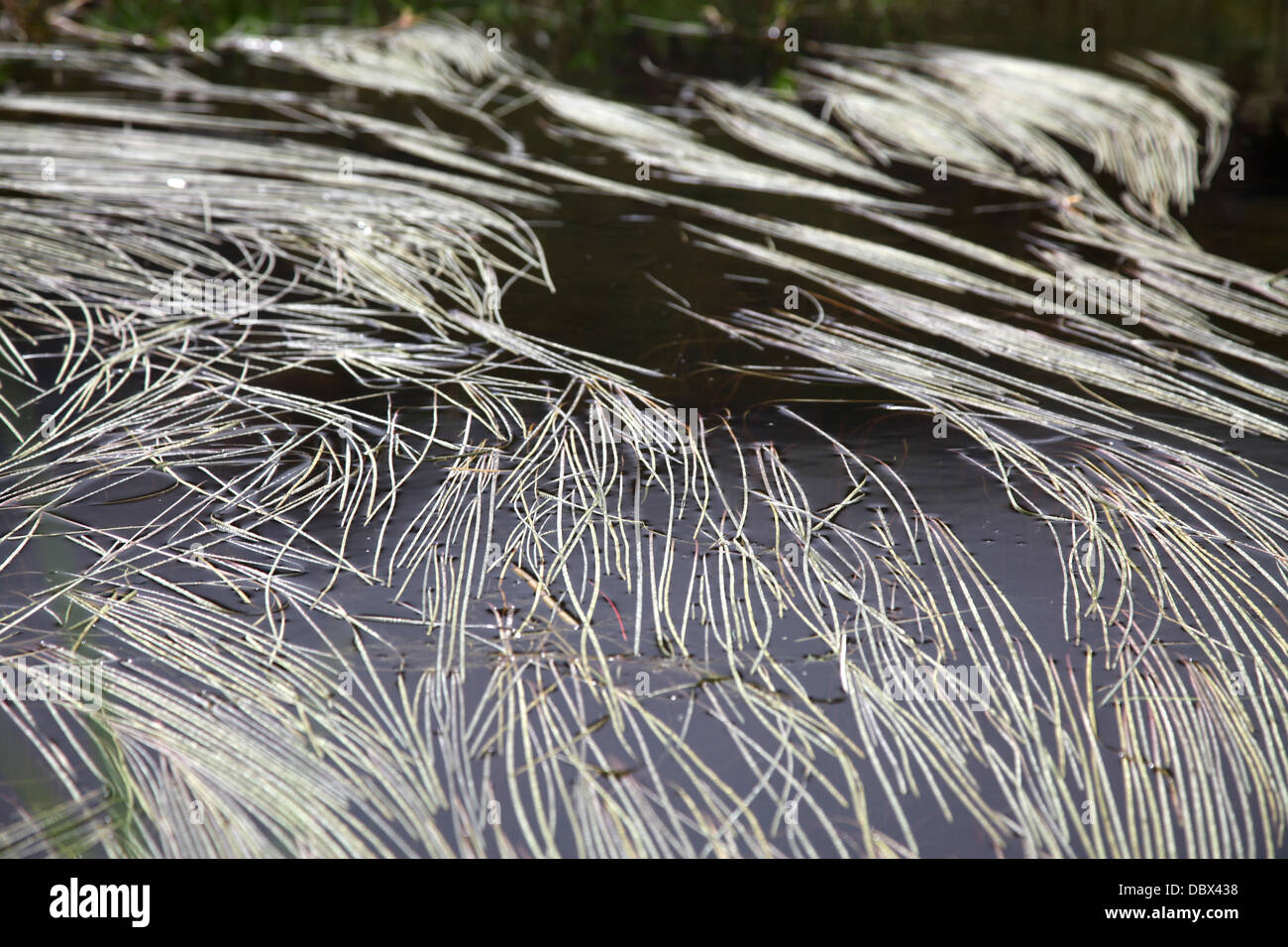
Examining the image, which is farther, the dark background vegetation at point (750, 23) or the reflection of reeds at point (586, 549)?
the dark background vegetation at point (750, 23)

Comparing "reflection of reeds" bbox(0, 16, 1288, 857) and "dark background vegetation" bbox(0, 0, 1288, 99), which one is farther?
"dark background vegetation" bbox(0, 0, 1288, 99)

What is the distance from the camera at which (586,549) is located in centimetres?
129

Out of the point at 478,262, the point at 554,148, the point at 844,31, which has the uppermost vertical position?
the point at 844,31

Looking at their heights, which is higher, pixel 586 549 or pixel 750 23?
pixel 750 23

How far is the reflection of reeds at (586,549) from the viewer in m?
1.01

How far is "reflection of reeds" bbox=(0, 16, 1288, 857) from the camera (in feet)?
3.31

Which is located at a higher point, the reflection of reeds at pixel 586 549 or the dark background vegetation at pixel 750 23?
the dark background vegetation at pixel 750 23

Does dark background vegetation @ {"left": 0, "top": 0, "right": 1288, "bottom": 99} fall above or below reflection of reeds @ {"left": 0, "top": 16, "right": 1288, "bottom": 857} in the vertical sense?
above

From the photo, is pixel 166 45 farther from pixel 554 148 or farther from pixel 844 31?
pixel 844 31

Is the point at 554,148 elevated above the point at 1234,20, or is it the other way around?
the point at 1234,20

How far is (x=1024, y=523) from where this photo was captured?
4.36ft

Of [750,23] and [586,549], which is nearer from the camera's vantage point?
[586,549]

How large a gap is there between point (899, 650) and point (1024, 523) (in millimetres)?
289
